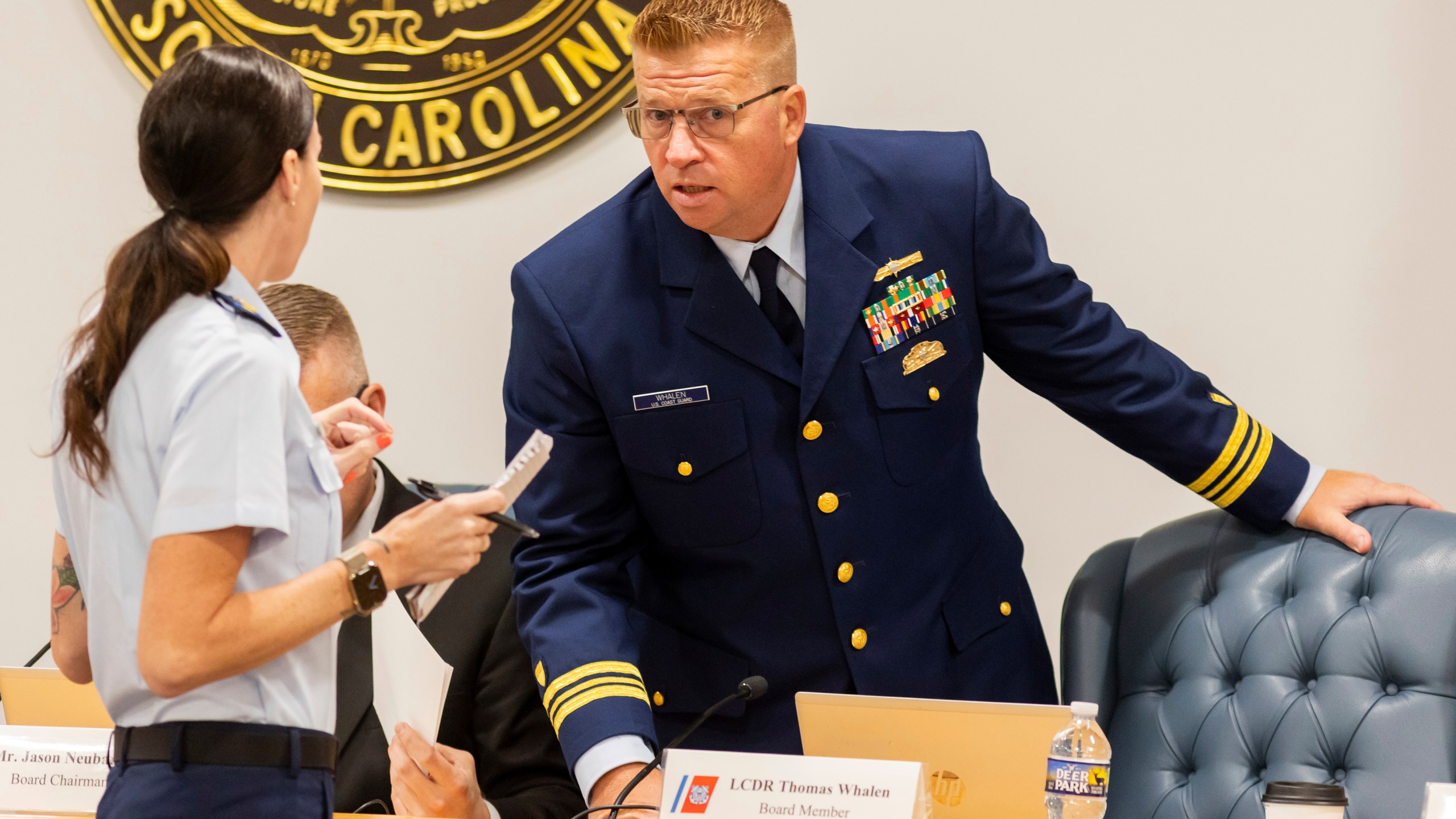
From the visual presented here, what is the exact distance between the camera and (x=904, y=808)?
4.35 ft

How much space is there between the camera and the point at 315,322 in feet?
7.12

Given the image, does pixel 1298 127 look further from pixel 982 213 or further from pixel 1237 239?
pixel 982 213

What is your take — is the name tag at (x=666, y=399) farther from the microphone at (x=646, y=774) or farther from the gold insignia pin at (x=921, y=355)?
the microphone at (x=646, y=774)

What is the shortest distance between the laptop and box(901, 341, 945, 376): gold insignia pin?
0.52 m

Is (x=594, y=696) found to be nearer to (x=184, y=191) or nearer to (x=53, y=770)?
(x=53, y=770)

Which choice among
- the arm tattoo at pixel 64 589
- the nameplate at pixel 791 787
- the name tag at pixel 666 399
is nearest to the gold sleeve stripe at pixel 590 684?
the nameplate at pixel 791 787

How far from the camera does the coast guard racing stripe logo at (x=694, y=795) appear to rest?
1.39m

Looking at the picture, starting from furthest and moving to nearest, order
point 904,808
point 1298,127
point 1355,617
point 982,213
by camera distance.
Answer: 1. point 1298,127
2. point 982,213
3. point 1355,617
4. point 904,808

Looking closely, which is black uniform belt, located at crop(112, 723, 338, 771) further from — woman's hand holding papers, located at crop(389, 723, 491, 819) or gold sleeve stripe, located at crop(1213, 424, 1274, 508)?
gold sleeve stripe, located at crop(1213, 424, 1274, 508)

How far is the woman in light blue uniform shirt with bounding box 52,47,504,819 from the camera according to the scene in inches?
42.7

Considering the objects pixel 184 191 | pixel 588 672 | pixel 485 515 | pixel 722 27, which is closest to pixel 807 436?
pixel 588 672

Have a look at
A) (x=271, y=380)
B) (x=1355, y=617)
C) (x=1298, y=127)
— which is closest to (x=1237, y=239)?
(x=1298, y=127)

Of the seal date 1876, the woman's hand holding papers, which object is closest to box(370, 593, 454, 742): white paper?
the woman's hand holding papers

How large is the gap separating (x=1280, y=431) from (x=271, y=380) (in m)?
1.87
